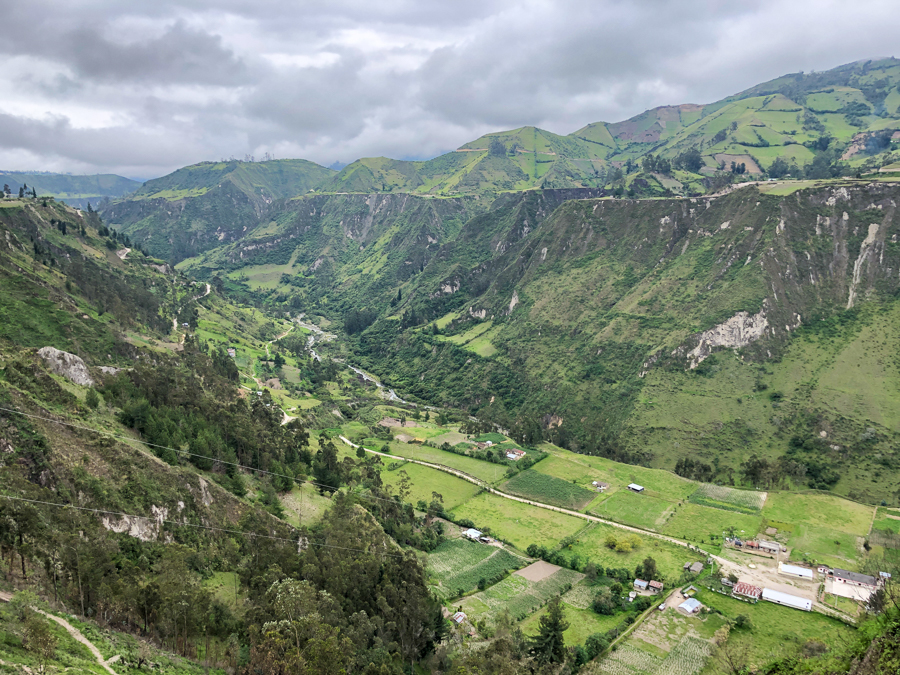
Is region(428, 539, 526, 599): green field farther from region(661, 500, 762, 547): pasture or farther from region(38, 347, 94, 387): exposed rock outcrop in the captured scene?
region(38, 347, 94, 387): exposed rock outcrop

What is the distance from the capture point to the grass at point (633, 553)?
Answer: 6438 centimetres

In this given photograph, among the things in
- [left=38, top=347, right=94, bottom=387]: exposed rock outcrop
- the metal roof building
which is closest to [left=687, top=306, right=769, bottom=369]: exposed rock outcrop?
the metal roof building

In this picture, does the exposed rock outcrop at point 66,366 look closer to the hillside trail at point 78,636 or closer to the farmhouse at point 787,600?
the hillside trail at point 78,636

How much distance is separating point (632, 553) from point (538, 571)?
12.4 meters

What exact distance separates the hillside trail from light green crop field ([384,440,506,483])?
6655cm

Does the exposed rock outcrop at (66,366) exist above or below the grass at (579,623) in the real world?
above

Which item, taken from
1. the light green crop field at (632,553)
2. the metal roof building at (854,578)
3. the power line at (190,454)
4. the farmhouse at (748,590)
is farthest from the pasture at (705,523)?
the power line at (190,454)

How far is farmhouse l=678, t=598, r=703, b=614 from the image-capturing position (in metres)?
54.2

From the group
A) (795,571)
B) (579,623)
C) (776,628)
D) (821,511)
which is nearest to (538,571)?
(579,623)

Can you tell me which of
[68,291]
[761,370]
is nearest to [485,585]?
[761,370]

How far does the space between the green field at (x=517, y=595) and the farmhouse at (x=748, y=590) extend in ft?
51.9

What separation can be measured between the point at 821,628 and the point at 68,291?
377 ft

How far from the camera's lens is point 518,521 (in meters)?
76.8

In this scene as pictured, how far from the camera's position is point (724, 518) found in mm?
75000
